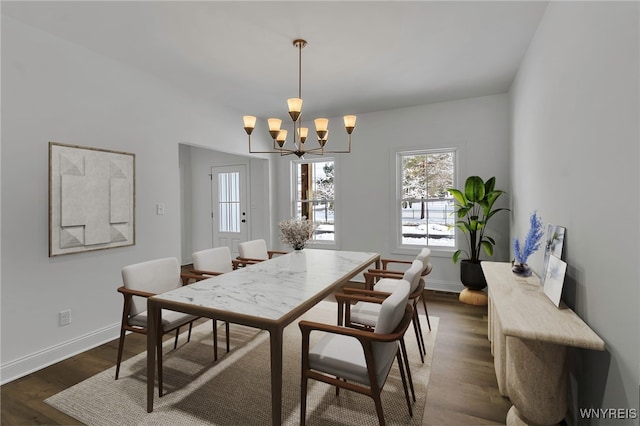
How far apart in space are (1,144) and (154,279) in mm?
1494

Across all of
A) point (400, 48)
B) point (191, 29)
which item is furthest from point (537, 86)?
→ point (191, 29)

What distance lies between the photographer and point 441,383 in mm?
2217

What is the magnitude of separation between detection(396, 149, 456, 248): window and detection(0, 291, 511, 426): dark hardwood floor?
164cm

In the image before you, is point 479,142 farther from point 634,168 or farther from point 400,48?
point 634,168

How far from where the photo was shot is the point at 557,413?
59.1 inches

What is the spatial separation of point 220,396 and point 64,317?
5.55 feet

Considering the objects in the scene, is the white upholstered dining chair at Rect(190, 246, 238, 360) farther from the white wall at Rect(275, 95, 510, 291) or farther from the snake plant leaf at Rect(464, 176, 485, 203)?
the snake plant leaf at Rect(464, 176, 485, 203)

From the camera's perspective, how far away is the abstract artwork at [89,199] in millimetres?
2619

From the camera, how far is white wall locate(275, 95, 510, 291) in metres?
4.20

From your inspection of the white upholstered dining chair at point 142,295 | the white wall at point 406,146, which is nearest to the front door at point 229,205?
the white wall at point 406,146

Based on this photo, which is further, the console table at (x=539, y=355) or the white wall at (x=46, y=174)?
the white wall at (x=46, y=174)

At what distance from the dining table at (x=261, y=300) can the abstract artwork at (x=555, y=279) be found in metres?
1.26

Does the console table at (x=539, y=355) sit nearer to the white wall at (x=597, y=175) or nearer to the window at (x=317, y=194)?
the white wall at (x=597, y=175)

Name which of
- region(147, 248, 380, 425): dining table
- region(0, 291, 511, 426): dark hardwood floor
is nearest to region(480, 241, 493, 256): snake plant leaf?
region(0, 291, 511, 426): dark hardwood floor
